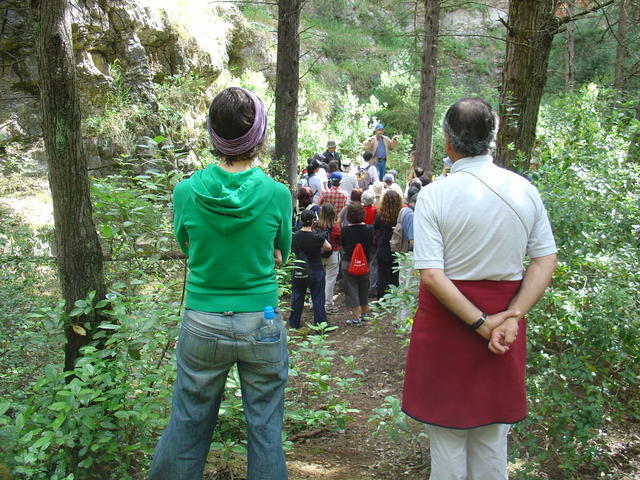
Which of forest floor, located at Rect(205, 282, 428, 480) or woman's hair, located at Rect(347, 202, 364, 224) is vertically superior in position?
woman's hair, located at Rect(347, 202, 364, 224)

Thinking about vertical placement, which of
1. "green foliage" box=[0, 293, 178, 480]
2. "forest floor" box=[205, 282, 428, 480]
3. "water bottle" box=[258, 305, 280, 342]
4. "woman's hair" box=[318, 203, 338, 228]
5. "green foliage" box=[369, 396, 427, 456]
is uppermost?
"water bottle" box=[258, 305, 280, 342]

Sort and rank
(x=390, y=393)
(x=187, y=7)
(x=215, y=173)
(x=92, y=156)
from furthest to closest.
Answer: (x=187, y=7), (x=92, y=156), (x=390, y=393), (x=215, y=173)

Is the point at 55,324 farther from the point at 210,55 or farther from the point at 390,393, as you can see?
the point at 210,55

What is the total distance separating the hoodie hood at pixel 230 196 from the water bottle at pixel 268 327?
37 cm

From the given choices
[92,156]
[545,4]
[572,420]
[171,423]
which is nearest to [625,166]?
[545,4]

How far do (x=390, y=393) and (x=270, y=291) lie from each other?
4135 millimetres

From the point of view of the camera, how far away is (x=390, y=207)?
8.73 meters

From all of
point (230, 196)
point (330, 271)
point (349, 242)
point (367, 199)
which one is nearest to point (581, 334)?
point (230, 196)

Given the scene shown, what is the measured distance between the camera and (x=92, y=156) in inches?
421

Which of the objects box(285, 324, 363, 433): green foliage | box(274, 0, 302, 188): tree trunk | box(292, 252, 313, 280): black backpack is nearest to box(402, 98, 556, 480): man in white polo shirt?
box(285, 324, 363, 433): green foliage

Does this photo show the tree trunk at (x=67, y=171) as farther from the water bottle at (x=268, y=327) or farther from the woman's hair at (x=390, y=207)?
the woman's hair at (x=390, y=207)

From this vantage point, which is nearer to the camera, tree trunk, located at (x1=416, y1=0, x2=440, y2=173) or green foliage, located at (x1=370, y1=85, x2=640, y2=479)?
green foliage, located at (x1=370, y1=85, x2=640, y2=479)

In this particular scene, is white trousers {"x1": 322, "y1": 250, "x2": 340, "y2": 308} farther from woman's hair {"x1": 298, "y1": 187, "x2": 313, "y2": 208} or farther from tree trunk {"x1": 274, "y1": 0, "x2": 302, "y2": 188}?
tree trunk {"x1": 274, "y1": 0, "x2": 302, "y2": 188}

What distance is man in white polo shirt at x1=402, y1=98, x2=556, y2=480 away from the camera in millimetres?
2391
